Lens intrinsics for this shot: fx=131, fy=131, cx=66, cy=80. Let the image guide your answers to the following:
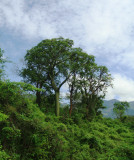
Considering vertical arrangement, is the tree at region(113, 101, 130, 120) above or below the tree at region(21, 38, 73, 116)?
below

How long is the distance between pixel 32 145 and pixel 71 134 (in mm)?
6757

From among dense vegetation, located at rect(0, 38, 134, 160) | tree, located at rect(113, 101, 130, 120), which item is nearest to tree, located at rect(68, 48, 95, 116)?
dense vegetation, located at rect(0, 38, 134, 160)

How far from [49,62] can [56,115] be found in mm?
9787

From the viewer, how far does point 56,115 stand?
23109 millimetres

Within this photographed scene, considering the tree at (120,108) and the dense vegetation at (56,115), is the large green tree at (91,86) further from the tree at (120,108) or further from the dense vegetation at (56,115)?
the tree at (120,108)

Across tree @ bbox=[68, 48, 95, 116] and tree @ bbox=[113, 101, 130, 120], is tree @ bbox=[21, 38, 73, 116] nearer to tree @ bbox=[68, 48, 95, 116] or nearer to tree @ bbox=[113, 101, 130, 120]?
tree @ bbox=[68, 48, 95, 116]

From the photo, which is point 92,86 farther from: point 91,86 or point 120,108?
point 120,108

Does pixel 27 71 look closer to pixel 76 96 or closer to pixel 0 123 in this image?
pixel 76 96

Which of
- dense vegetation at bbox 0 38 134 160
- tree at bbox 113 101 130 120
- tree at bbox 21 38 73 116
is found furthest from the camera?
tree at bbox 113 101 130 120

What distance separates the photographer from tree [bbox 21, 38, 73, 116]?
2375 centimetres

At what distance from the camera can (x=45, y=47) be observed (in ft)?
78.6

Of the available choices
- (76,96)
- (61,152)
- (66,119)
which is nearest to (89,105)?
(76,96)

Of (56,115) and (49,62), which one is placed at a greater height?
(49,62)

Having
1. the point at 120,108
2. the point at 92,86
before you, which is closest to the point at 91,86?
the point at 92,86
